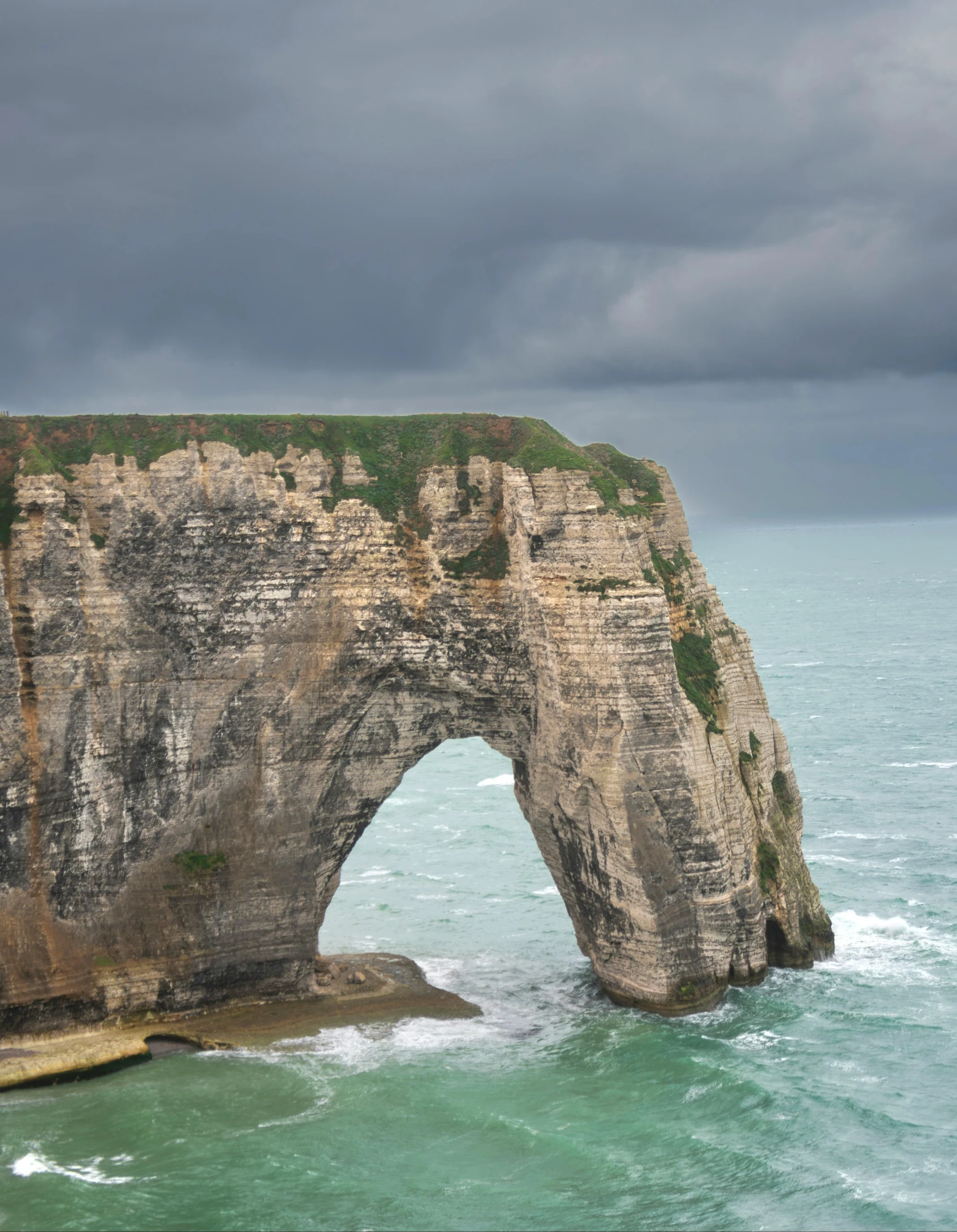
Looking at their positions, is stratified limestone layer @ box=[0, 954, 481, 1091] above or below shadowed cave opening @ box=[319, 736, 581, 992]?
below

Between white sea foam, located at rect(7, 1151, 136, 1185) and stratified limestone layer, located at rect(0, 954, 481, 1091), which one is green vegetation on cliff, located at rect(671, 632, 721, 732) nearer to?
stratified limestone layer, located at rect(0, 954, 481, 1091)

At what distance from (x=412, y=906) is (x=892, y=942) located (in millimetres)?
18253

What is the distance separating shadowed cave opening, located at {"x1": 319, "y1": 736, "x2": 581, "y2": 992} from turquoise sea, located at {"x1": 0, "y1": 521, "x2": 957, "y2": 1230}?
0.63 feet

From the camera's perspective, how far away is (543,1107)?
33625 millimetres

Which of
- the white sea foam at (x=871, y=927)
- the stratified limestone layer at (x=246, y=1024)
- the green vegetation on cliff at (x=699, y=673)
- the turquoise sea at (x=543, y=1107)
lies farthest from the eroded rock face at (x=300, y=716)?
the white sea foam at (x=871, y=927)

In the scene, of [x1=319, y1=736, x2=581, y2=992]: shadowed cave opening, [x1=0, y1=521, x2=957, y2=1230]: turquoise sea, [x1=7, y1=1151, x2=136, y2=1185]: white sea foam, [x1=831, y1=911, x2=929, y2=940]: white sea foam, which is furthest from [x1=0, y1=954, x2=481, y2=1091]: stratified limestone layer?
[x1=831, y1=911, x2=929, y2=940]: white sea foam

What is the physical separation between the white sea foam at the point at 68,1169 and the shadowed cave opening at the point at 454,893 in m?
14.9

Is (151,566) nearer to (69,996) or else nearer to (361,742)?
(361,742)

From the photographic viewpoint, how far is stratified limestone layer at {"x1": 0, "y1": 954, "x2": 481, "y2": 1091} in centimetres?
3550

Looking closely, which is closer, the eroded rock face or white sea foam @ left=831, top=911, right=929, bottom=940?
the eroded rock face

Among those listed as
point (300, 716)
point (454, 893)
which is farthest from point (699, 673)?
point (454, 893)

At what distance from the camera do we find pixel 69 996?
121 ft

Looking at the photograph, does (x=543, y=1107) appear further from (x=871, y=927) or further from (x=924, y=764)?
(x=924, y=764)

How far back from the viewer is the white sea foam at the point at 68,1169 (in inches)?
1180
